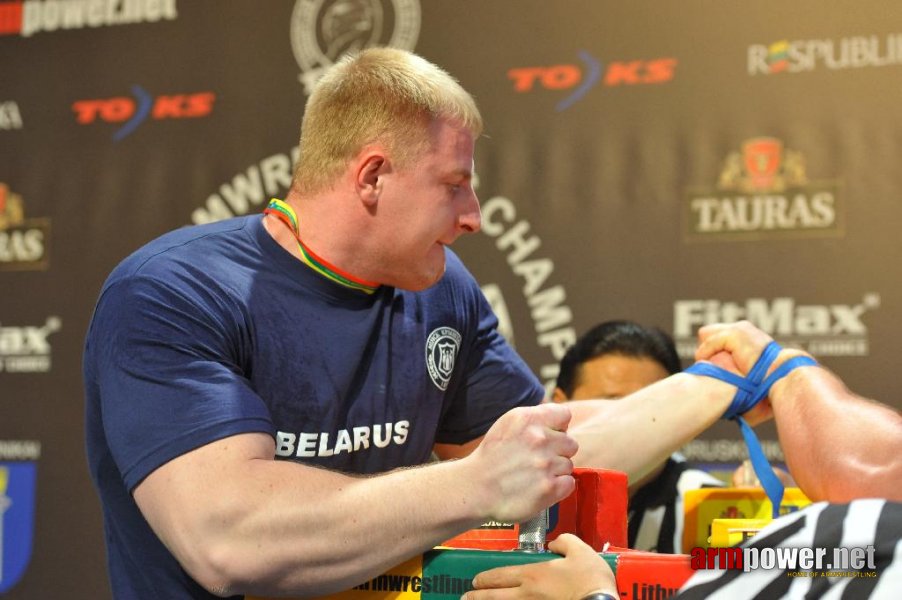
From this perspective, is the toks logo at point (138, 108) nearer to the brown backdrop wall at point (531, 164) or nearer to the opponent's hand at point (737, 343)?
the brown backdrop wall at point (531, 164)

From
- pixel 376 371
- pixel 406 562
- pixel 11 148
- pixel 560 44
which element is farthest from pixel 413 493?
pixel 11 148

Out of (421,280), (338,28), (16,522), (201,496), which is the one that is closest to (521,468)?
(201,496)

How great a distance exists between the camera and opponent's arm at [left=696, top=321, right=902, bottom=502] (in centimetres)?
111

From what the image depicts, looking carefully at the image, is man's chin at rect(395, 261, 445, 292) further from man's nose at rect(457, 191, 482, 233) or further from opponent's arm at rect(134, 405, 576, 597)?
opponent's arm at rect(134, 405, 576, 597)

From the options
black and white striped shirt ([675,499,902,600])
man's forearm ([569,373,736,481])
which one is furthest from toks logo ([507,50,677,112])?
black and white striped shirt ([675,499,902,600])

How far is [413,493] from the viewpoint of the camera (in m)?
1.04

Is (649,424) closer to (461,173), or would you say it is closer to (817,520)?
(461,173)

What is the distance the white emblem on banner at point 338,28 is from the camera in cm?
301

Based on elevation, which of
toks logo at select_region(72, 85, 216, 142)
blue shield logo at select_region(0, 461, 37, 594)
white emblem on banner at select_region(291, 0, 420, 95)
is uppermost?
white emblem on banner at select_region(291, 0, 420, 95)

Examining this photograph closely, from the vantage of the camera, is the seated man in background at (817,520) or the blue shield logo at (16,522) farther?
the blue shield logo at (16,522)

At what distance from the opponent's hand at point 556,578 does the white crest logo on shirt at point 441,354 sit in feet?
1.59

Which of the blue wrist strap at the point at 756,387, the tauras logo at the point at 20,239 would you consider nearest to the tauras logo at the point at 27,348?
the tauras logo at the point at 20,239

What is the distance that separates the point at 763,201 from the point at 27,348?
2119 mm

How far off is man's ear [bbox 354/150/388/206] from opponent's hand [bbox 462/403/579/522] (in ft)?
1.44
